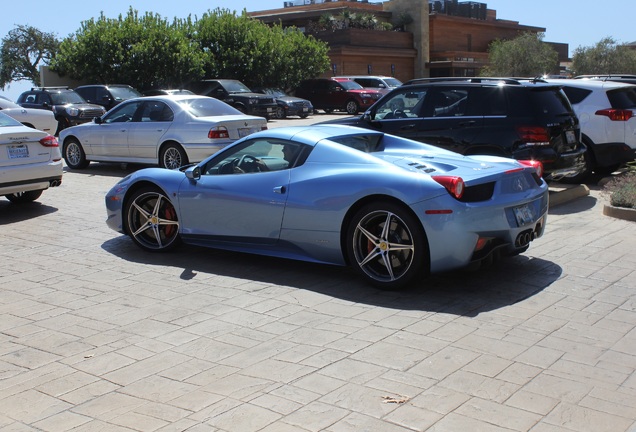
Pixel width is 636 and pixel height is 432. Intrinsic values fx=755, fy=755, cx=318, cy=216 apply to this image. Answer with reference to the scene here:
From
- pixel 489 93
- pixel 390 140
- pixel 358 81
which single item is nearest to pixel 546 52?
pixel 358 81

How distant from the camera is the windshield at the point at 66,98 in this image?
26.2 meters

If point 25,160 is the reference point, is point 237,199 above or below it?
below

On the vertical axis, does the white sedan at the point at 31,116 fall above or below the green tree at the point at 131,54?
below

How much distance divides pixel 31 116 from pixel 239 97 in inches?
465

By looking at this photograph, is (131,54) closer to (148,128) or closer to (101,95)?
(101,95)

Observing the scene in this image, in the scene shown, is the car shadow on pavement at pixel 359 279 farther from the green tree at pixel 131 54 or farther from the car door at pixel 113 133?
the green tree at pixel 131 54

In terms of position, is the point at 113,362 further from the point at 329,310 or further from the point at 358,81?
the point at 358,81

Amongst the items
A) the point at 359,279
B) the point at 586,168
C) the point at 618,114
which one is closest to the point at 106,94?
the point at 586,168

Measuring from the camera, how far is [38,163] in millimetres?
11031

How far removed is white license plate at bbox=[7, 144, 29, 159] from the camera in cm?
1068

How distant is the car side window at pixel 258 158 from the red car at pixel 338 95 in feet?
88.3

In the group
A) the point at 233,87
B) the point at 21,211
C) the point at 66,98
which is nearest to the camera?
the point at 21,211

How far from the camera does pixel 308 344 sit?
18.0 feet

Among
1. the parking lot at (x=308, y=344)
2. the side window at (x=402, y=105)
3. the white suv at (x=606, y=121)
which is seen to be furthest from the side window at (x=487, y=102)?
the white suv at (x=606, y=121)
